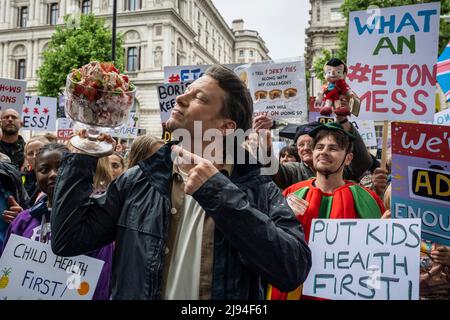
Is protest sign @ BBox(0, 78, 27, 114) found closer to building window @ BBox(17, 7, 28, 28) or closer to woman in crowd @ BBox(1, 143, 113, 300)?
woman in crowd @ BBox(1, 143, 113, 300)

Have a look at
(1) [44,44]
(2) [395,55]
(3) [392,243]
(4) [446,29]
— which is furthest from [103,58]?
(3) [392,243]

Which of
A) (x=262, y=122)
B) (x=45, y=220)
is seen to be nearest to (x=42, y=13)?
(x=262, y=122)

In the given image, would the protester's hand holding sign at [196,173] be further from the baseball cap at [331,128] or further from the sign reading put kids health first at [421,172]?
the baseball cap at [331,128]

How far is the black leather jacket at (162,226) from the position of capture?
1.54 metres

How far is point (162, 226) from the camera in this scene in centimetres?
169

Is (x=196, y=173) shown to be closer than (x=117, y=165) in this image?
Yes

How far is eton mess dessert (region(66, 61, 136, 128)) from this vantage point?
6.46 ft

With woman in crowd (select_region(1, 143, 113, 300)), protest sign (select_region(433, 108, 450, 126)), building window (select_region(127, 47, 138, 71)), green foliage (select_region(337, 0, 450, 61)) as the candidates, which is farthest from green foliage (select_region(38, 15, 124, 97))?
woman in crowd (select_region(1, 143, 113, 300))

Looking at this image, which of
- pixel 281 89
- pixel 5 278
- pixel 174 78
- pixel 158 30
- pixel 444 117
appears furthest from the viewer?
pixel 158 30

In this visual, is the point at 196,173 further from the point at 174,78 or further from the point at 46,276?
the point at 174,78

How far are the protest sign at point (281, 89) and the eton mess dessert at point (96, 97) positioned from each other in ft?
13.9

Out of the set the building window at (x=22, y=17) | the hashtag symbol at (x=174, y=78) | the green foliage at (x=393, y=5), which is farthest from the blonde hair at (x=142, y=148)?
the building window at (x=22, y=17)

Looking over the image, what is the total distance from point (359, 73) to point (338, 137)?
1328mm
